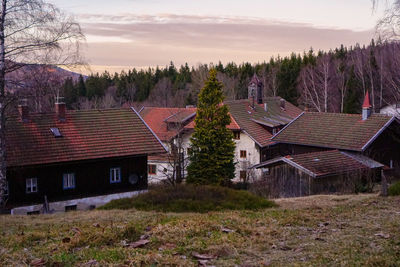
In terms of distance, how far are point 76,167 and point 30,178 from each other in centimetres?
260

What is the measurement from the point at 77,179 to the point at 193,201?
11.8 metres

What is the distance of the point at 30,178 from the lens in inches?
955

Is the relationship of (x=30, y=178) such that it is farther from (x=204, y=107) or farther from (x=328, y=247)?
(x=328, y=247)

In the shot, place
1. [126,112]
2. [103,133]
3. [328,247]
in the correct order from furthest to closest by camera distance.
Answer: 1. [126,112]
2. [103,133]
3. [328,247]

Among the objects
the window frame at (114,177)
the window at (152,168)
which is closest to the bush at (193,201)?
the window frame at (114,177)

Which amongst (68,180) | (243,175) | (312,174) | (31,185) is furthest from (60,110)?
(243,175)

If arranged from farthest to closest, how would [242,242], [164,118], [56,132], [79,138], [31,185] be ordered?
[164,118], [79,138], [56,132], [31,185], [242,242]

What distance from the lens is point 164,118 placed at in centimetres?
5088

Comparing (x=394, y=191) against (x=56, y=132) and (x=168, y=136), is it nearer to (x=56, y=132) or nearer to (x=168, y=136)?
(x=56, y=132)

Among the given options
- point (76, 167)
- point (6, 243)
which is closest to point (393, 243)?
point (6, 243)

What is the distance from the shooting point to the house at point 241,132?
40.9 meters

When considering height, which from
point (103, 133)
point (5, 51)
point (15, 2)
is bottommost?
point (103, 133)

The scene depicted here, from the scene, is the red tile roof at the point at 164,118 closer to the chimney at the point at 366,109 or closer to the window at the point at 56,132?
the window at the point at 56,132

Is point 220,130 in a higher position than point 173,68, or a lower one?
lower
